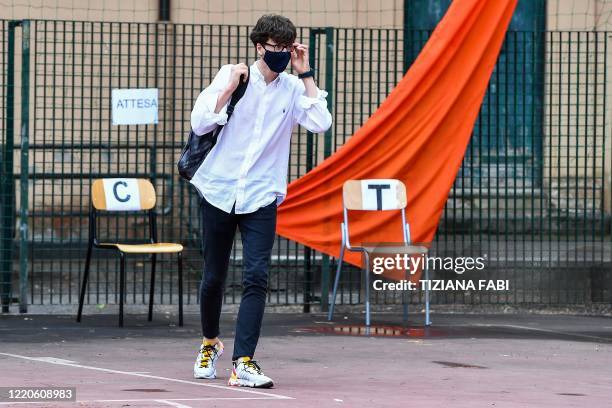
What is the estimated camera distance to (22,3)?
51.8 ft

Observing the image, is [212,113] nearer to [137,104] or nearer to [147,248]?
[147,248]

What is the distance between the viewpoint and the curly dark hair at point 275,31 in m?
7.46

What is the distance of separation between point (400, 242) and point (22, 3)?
20.4ft

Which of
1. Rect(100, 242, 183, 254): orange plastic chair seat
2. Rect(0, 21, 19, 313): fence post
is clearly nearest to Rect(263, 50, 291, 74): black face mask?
Rect(100, 242, 183, 254): orange plastic chair seat

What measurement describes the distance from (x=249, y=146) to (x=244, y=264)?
25.2 inches

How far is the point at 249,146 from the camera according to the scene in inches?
297

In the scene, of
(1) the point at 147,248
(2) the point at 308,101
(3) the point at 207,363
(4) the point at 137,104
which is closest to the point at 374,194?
(1) the point at 147,248

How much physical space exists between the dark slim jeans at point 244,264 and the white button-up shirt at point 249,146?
0.08 meters

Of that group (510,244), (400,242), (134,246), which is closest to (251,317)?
(134,246)

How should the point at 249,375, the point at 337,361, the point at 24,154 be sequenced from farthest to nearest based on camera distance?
the point at 24,154 → the point at 337,361 → the point at 249,375

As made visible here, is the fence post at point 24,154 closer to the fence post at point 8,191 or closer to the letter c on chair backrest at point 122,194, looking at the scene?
the fence post at point 8,191

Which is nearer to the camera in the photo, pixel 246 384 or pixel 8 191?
pixel 246 384

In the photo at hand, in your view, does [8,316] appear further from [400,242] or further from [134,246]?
[400,242]

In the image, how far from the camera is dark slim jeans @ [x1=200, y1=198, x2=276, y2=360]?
744 centimetres
